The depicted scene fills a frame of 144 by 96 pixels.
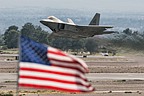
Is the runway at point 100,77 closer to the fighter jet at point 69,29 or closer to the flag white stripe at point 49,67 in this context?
the fighter jet at point 69,29

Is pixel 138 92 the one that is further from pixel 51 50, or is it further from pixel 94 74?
pixel 51 50

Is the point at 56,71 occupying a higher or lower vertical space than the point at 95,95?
higher

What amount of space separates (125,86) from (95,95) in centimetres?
1297

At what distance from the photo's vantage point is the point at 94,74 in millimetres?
88062

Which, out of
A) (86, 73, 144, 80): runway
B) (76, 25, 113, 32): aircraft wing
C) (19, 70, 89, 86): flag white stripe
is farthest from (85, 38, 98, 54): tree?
(19, 70, 89, 86): flag white stripe

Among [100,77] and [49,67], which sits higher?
[49,67]

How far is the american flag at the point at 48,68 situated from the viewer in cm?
1792

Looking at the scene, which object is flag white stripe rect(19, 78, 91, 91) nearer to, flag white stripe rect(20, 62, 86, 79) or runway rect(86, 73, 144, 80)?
flag white stripe rect(20, 62, 86, 79)

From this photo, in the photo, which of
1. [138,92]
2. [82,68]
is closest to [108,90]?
[138,92]

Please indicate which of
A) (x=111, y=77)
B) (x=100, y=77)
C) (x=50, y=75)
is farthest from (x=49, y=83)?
(x=111, y=77)

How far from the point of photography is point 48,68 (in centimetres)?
1814

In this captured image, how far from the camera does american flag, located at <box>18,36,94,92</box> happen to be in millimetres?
17922

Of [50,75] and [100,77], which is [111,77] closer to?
[100,77]

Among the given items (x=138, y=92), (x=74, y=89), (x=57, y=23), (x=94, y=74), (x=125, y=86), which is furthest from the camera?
(x=57, y=23)
